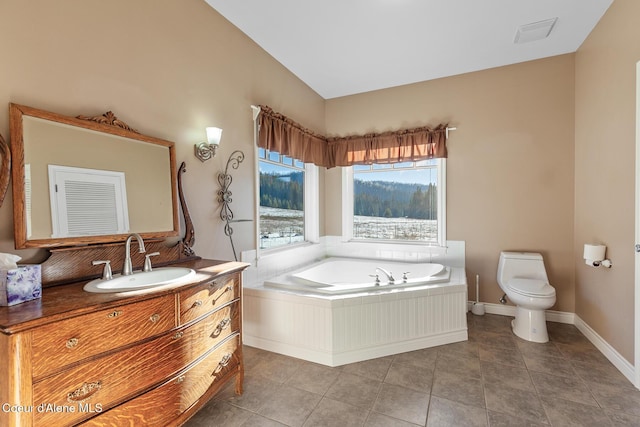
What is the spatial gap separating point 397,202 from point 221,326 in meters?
2.83

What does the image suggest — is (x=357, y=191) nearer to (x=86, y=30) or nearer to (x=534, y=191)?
(x=534, y=191)

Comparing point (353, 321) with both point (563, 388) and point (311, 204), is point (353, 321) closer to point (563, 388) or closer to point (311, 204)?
point (563, 388)

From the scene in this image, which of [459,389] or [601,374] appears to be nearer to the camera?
[459,389]

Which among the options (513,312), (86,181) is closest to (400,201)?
(513,312)

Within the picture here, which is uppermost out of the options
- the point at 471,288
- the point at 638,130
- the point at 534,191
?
the point at 638,130

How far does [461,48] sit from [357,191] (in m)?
2.02

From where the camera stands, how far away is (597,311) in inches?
98.1

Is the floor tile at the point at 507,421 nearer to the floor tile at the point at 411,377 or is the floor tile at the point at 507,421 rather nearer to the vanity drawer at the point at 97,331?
the floor tile at the point at 411,377

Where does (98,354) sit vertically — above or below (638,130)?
below

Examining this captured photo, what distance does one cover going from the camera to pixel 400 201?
384cm

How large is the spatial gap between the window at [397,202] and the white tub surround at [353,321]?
3.80 ft

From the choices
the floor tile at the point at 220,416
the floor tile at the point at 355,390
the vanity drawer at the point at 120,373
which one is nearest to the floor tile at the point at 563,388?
the floor tile at the point at 355,390

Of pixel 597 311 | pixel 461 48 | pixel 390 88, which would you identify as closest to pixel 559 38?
→ pixel 461 48

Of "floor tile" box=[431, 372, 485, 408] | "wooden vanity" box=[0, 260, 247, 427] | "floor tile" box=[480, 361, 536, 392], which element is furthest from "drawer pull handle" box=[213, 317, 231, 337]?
"floor tile" box=[480, 361, 536, 392]
